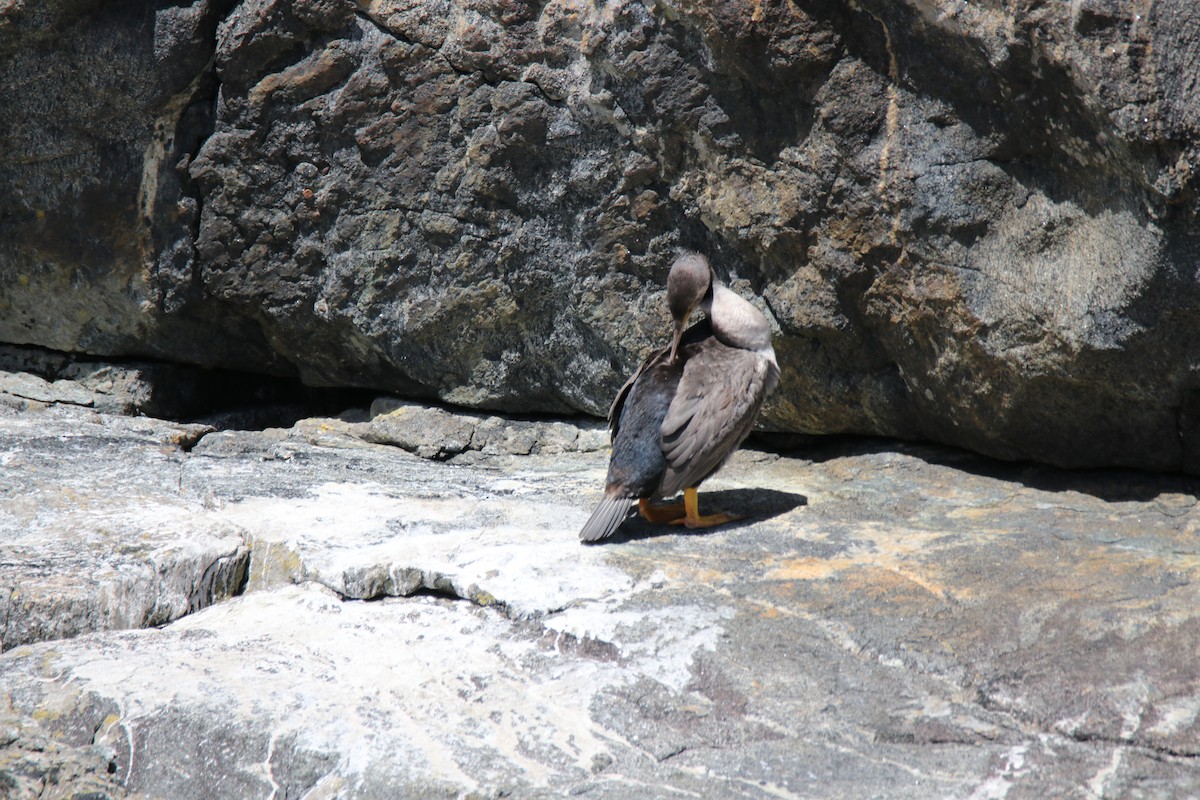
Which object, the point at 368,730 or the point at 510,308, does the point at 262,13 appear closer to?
the point at 510,308

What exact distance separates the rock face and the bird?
1.43 ft

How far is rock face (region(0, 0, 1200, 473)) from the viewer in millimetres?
3896

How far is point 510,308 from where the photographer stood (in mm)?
5488

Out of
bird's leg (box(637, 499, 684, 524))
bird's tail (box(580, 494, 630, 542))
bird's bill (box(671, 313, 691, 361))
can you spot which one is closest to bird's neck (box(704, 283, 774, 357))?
bird's bill (box(671, 313, 691, 361))

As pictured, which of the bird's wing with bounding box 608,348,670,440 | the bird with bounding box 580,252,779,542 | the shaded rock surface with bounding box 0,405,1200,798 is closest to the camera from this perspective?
the shaded rock surface with bounding box 0,405,1200,798

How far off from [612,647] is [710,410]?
125cm

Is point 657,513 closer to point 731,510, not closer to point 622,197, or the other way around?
point 731,510

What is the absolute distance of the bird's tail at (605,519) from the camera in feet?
12.6

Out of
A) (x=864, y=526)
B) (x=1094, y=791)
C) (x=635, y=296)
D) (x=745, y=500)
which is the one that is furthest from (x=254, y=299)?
(x=1094, y=791)

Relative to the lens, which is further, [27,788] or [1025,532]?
[1025,532]

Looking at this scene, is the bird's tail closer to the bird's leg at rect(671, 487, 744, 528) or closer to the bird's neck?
the bird's leg at rect(671, 487, 744, 528)

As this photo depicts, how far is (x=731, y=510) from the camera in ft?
14.5

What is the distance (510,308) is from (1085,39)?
2.82 m

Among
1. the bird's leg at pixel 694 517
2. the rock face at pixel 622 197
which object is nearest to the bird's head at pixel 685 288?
the rock face at pixel 622 197
